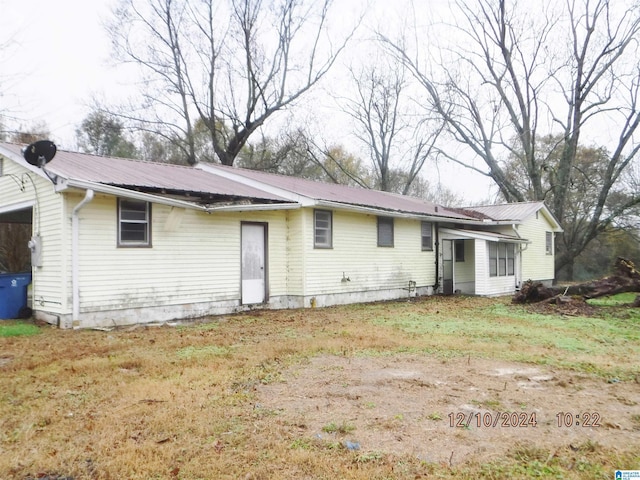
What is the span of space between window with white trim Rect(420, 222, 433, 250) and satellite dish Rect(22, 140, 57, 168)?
1212 centimetres

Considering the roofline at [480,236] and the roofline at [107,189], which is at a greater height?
the roofline at [107,189]

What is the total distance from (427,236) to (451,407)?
1328 centimetres

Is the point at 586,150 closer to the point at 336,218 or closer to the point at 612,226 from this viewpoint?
the point at 612,226

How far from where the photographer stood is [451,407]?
437 centimetres

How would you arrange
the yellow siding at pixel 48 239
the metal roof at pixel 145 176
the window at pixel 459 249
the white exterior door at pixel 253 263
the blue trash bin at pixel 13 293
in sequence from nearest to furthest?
the yellow siding at pixel 48 239
the metal roof at pixel 145 176
the blue trash bin at pixel 13 293
the white exterior door at pixel 253 263
the window at pixel 459 249

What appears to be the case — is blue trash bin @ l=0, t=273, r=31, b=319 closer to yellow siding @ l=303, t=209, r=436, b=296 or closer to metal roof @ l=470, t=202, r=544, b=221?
yellow siding @ l=303, t=209, r=436, b=296

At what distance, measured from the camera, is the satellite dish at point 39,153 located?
26.9 ft

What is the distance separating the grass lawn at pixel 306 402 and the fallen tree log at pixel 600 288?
4.30 metres

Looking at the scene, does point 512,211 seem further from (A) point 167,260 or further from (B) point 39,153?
(B) point 39,153

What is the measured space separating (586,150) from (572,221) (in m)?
5.41

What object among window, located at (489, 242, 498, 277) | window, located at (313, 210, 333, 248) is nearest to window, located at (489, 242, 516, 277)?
window, located at (489, 242, 498, 277)

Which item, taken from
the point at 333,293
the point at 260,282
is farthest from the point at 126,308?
the point at 333,293

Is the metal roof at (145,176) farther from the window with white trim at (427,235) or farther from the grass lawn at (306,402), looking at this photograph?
the window with white trim at (427,235)

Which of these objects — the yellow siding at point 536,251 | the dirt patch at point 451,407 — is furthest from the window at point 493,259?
the dirt patch at point 451,407
